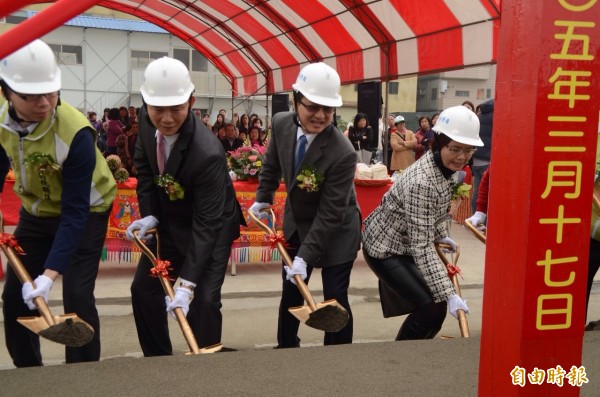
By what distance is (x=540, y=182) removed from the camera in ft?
4.79

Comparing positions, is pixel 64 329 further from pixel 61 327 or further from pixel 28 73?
pixel 28 73

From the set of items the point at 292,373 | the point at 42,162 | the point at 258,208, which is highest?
the point at 42,162

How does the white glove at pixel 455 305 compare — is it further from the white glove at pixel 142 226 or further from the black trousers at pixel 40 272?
the black trousers at pixel 40 272

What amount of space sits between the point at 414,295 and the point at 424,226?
0.38 metres

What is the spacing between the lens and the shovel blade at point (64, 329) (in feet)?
8.21

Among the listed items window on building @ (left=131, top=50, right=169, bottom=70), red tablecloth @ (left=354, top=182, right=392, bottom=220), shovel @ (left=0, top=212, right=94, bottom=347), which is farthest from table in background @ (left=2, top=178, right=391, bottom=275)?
window on building @ (left=131, top=50, right=169, bottom=70)

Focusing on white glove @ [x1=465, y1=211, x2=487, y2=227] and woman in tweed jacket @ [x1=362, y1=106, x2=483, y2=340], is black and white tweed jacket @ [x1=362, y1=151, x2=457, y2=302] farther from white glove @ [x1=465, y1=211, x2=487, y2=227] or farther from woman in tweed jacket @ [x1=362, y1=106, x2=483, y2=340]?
white glove @ [x1=465, y1=211, x2=487, y2=227]

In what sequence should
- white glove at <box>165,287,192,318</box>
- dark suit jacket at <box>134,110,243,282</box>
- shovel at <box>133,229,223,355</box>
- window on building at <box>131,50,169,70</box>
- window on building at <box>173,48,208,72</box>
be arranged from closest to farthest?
shovel at <box>133,229,223,355</box>
white glove at <box>165,287,192,318</box>
dark suit jacket at <box>134,110,243,282</box>
window on building at <box>131,50,169,70</box>
window on building at <box>173,48,208,72</box>

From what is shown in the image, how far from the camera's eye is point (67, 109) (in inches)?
118

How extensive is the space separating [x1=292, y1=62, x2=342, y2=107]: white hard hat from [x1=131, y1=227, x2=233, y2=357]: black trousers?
2.63 feet

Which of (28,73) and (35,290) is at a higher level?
(28,73)

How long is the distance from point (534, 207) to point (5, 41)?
1.02 m

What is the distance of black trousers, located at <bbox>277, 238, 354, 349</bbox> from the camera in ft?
12.2

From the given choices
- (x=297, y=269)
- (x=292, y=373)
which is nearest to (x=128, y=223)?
(x=297, y=269)
